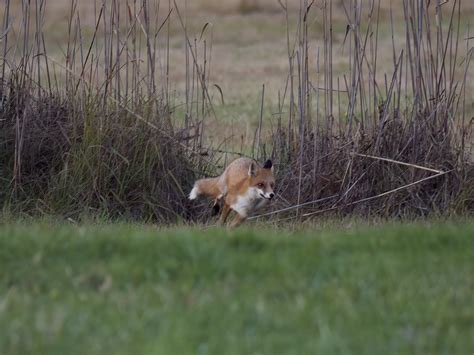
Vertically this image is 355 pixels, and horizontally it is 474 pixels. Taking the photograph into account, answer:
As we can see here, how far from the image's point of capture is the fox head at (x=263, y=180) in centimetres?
938

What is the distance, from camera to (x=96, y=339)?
4.47 meters

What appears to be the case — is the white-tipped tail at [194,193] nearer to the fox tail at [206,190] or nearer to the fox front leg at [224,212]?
the fox tail at [206,190]

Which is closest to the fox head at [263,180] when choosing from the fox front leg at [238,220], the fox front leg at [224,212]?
the fox front leg at [238,220]

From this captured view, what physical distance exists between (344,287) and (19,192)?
5.00 m

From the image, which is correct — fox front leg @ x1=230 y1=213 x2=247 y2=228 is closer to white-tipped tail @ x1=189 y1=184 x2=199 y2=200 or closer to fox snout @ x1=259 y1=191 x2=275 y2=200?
fox snout @ x1=259 y1=191 x2=275 y2=200

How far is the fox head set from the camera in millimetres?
9383

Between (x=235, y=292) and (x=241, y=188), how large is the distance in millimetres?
4402

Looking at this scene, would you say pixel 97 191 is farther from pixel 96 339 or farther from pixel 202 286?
pixel 96 339

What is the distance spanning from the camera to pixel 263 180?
30.9ft

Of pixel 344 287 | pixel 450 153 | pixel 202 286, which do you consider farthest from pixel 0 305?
pixel 450 153

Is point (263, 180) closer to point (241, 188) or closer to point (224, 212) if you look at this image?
point (241, 188)

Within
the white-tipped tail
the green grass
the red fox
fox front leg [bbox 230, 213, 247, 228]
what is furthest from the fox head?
the green grass

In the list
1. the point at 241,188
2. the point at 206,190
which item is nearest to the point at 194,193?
the point at 206,190

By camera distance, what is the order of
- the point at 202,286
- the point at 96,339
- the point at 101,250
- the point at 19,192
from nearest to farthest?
the point at 96,339
the point at 202,286
the point at 101,250
the point at 19,192
